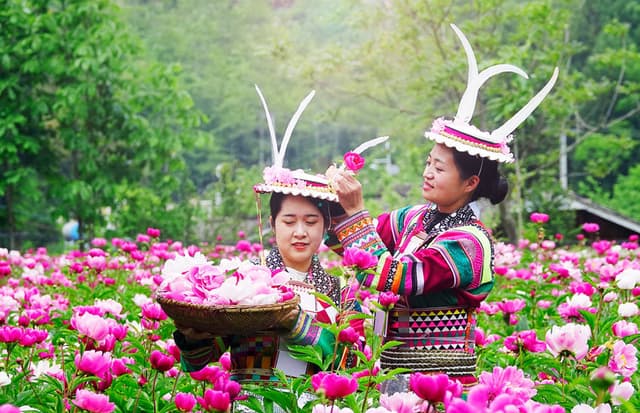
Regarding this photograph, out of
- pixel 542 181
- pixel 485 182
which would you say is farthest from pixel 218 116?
pixel 485 182

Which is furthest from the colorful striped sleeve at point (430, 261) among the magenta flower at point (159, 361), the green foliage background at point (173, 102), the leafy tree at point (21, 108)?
the leafy tree at point (21, 108)

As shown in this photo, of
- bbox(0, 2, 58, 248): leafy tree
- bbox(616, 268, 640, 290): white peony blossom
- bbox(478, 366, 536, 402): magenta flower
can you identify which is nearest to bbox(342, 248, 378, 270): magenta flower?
bbox(478, 366, 536, 402): magenta flower

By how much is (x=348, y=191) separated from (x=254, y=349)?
1.97 feet

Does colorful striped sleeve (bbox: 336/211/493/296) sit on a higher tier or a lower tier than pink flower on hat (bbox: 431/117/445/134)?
lower

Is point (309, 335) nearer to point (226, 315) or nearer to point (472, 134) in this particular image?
point (226, 315)

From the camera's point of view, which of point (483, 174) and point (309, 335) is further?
point (483, 174)

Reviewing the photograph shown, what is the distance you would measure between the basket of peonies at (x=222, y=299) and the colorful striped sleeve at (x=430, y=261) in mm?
510

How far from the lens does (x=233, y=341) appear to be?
2.29 meters

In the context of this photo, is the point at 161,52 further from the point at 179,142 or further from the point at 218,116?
the point at 179,142

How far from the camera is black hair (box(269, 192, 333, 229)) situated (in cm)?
272

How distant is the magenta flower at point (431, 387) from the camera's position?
4.91ft

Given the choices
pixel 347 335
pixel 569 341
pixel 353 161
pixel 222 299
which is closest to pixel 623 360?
pixel 569 341

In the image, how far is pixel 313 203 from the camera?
8.89ft

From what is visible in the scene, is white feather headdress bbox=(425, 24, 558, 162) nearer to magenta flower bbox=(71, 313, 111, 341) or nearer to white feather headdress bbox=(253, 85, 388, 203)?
white feather headdress bbox=(253, 85, 388, 203)
